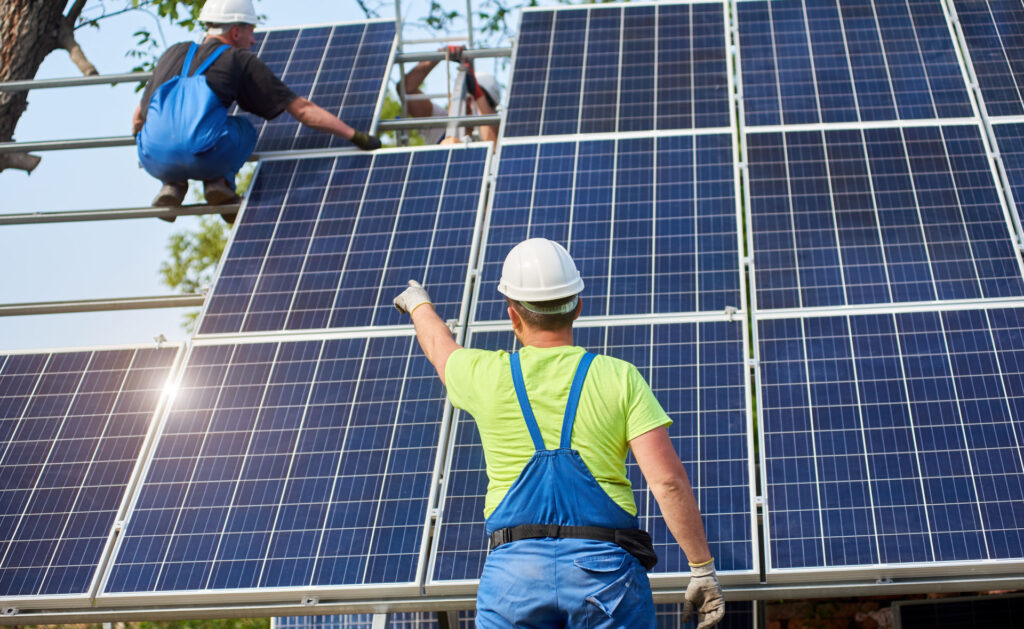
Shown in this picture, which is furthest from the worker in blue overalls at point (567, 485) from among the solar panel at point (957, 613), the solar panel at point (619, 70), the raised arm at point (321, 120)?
the raised arm at point (321, 120)

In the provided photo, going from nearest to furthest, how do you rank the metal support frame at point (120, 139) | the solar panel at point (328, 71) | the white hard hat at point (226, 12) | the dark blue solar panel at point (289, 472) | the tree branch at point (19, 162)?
the dark blue solar panel at point (289, 472)
the white hard hat at point (226, 12)
the solar panel at point (328, 71)
the metal support frame at point (120, 139)
the tree branch at point (19, 162)

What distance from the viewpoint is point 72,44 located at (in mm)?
12844

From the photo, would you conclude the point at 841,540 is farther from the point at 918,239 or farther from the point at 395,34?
the point at 395,34

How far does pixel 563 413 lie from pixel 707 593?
99 cm

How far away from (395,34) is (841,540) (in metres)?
5.65

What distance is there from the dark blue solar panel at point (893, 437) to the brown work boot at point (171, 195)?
164 inches

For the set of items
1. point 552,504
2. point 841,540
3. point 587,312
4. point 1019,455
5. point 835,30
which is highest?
point 835,30

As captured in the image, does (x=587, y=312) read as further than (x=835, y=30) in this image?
No

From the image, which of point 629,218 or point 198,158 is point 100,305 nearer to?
point 198,158

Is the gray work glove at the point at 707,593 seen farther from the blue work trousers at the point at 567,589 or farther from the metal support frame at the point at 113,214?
the metal support frame at the point at 113,214

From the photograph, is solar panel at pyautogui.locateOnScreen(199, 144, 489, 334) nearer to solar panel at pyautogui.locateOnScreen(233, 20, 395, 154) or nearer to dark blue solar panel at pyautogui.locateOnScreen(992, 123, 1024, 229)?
solar panel at pyautogui.locateOnScreen(233, 20, 395, 154)

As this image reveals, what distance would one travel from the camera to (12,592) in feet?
19.9

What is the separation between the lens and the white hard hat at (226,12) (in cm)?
804

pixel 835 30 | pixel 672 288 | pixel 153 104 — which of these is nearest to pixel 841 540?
pixel 672 288
